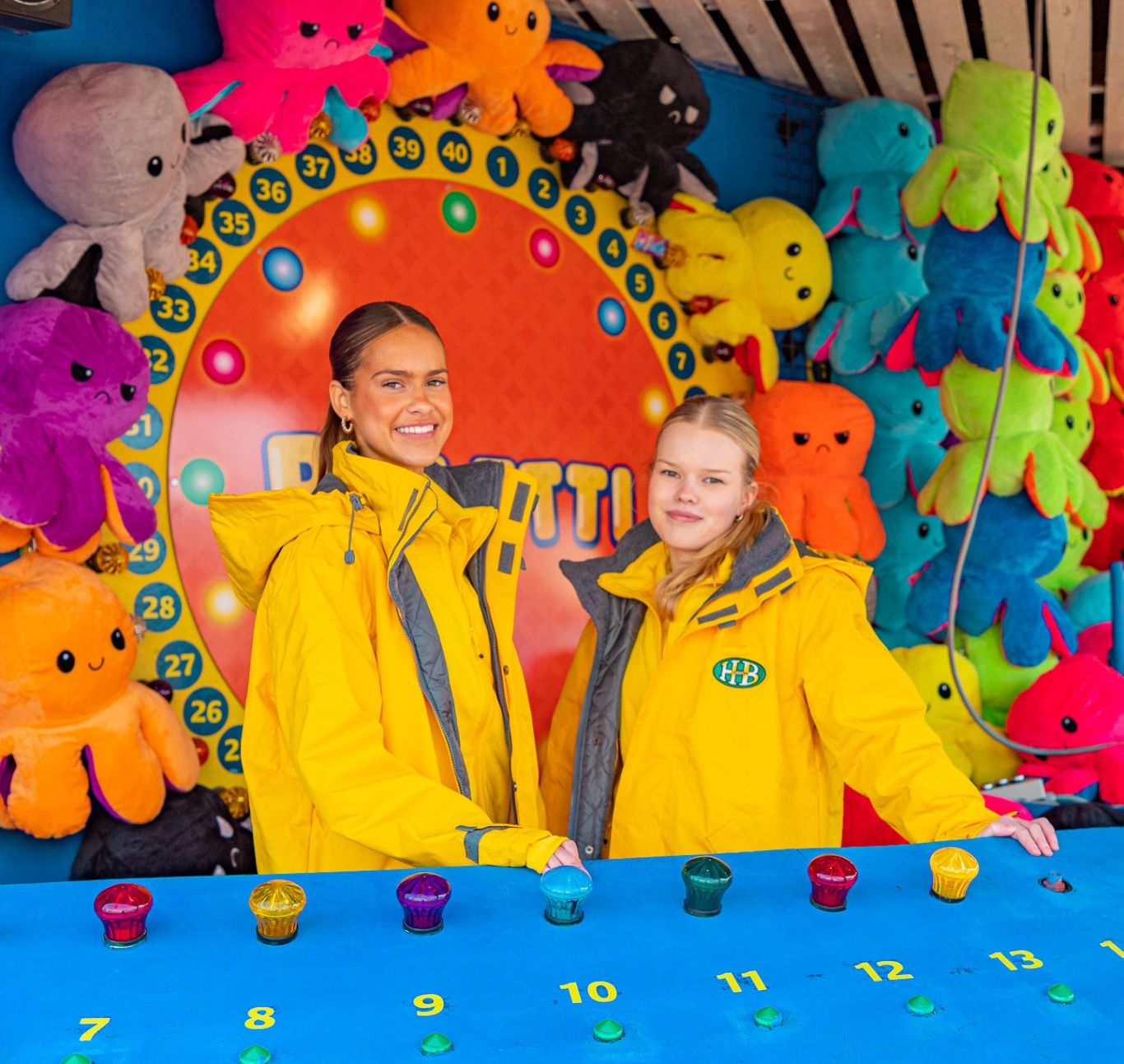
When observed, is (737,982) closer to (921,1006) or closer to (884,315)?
(921,1006)

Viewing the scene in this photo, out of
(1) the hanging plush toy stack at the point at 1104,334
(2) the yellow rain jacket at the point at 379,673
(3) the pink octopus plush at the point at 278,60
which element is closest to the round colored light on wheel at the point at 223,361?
(3) the pink octopus plush at the point at 278,60

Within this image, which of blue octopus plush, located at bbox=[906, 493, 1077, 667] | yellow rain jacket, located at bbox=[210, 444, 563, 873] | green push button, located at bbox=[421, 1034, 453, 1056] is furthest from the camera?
blue octopus plush, located at bbox=[906, 493, 1077, 667]

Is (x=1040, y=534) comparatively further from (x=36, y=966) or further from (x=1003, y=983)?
(x=36, y=966)

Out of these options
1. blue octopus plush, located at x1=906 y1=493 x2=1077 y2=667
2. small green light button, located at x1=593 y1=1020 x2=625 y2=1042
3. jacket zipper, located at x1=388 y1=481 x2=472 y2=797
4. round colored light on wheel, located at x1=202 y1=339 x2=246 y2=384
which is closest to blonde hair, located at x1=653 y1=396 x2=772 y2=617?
jacket zipper, located at x1=388 y1=481 x2=472 y2=797

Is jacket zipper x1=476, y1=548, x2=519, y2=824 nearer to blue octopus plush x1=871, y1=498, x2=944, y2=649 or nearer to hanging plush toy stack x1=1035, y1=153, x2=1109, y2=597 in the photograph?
blue octopus plush x1=871, y1=498, x2=944, y2=649

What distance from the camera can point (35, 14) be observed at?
5.47 feet

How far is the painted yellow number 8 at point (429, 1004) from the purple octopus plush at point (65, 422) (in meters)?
1.41

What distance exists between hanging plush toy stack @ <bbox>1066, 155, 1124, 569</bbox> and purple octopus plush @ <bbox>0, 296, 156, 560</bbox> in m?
3.56

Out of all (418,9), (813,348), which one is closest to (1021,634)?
(813,348)

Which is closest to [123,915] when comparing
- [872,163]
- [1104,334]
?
[872,163]

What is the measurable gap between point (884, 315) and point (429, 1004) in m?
3.05

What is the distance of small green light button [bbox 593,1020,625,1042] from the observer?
0.94m

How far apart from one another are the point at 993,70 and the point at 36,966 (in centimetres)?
337

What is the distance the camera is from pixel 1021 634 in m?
3.55
